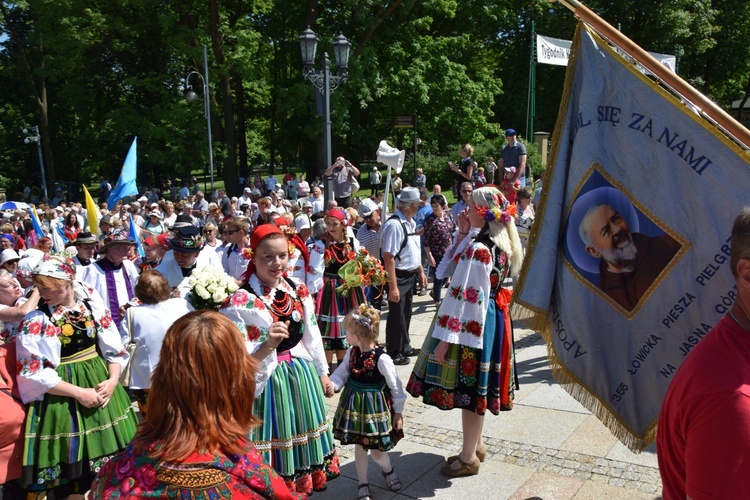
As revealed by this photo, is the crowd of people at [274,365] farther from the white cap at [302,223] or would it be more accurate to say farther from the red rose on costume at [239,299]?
the white cap at [302,223]

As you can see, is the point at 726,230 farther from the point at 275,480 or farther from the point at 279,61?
the point at 279,61

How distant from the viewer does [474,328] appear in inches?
171

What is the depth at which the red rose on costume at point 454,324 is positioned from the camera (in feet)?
14.3

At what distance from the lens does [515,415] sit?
5785 millimetres

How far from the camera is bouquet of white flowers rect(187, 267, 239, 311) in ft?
12.1

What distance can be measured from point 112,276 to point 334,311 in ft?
8.04

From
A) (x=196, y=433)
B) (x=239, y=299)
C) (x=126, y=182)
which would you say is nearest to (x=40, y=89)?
(x=126, y=182)

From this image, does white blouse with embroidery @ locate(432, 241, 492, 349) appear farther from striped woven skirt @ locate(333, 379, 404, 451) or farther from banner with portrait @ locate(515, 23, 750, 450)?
banner with portrait @ locate(515, 23, 750, 450)

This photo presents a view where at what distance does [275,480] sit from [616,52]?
2.39 m

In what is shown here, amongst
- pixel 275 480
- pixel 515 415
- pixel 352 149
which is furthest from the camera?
pixel 352 149

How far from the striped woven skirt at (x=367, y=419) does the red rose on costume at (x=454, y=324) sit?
2.04 feet

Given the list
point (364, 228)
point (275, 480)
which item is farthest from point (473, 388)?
point (364, 228)

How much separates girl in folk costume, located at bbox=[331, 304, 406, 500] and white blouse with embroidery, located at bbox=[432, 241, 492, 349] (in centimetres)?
47

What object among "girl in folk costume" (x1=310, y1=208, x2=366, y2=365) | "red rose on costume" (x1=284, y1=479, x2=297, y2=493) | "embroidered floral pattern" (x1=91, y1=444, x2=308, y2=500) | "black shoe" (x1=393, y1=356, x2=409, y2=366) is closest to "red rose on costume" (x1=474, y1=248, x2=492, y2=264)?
"red rose on costume" (x1=284, y1=479, x2=297, y2=493)
